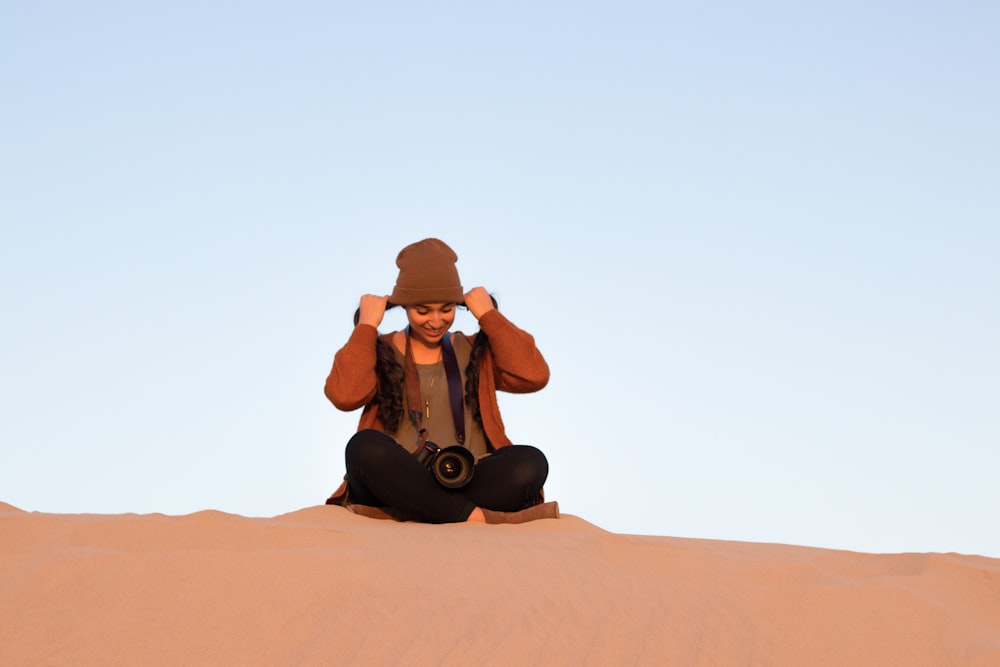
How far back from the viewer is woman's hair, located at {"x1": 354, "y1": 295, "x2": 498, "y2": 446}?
5.51 m

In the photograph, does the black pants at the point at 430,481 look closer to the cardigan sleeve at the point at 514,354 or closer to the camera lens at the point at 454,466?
the camera lens at the point at 454,466

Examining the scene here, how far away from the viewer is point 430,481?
5098 mm

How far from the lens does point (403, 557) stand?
3.58 metres

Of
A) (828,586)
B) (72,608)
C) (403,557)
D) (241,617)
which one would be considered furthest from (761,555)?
(72,608)

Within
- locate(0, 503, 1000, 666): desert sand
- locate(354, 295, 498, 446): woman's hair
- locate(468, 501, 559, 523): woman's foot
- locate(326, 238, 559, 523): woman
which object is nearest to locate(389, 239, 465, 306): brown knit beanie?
locate(326, 238, 559, 523): woman

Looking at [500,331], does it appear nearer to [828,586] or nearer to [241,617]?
[828,586]

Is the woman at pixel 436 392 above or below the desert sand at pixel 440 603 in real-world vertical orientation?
above

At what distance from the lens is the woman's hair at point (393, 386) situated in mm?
5508

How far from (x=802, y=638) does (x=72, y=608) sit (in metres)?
1.88

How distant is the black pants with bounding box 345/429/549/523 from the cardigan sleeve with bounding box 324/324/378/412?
24 cm

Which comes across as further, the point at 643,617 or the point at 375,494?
the point at 375,494

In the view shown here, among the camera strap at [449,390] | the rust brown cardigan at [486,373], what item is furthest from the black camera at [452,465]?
the rust brown cardigan at [486,373]

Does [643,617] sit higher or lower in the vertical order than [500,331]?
lower

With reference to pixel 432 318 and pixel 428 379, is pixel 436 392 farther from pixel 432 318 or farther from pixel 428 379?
pixel 432 318
